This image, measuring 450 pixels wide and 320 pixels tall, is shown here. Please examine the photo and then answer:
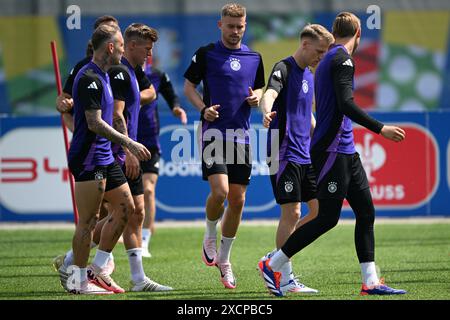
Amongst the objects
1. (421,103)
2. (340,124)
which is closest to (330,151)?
(340,124)

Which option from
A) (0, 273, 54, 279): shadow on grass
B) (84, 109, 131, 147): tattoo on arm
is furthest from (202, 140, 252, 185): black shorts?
(0, 273, 54, 279): shadow on grass

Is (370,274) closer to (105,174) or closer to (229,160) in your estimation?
(229,160)

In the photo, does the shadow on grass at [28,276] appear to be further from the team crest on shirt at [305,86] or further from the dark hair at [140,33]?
the team crest on shirt at [305,86]

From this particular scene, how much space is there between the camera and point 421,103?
930 inches

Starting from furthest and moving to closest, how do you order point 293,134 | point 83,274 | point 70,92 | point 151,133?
1. point 151,133
2. point 70,92
3. point 293,134
4. point 83,274

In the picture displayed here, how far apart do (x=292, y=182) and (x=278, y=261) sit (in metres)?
0.83

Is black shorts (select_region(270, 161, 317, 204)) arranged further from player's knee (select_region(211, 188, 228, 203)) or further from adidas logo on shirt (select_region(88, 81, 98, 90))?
adidas logo on shirt (select_region(88, 81, 98, 90))

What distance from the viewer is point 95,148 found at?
8820mm

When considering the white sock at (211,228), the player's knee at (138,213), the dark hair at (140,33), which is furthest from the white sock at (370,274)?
the dark hair at (140,33)

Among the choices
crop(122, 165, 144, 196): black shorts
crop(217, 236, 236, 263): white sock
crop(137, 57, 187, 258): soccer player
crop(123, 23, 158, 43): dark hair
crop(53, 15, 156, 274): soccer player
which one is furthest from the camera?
crop(137, 57, 187, 258): soccer player

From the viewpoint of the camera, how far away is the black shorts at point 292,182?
30.5 ft

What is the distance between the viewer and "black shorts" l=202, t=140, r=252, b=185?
972 cm

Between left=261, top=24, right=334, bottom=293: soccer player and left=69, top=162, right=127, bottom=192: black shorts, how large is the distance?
1421mm

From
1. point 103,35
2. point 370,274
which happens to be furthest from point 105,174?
point 370,274
